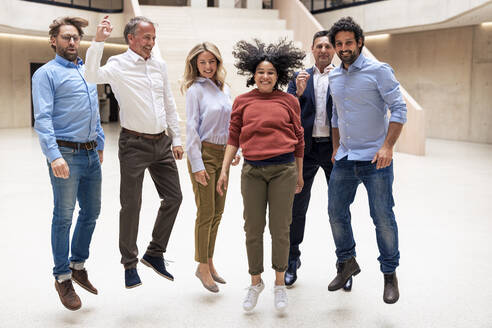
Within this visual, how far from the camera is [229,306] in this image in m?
3.48

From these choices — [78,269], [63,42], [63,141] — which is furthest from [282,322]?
[63,42]

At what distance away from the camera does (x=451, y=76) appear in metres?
15.5

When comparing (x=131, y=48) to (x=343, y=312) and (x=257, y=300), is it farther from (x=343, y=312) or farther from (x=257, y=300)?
(x=343, y=312)

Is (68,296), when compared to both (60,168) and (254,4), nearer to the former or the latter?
(60,168)

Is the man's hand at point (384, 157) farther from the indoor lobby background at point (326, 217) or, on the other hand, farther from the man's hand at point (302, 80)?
the indoor lobby background at point (326, 217)

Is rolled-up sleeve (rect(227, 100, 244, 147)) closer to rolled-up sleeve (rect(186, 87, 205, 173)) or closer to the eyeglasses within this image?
rolled-up sleeve (rect(186, 87, 205, 173))

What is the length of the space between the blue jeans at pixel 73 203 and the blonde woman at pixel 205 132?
670 millimetres

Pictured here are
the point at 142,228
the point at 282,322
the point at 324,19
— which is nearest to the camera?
the point at 282,322

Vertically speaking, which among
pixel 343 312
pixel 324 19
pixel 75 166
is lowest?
pixel 343 312

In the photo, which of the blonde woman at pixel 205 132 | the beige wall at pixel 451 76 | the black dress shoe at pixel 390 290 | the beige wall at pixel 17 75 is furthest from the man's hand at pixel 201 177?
the beige wall at pixel 17 75

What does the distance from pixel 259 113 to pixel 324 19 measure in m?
16.8

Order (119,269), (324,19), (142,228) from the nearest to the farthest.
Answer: (119,269) < (142,228) < (324,19)

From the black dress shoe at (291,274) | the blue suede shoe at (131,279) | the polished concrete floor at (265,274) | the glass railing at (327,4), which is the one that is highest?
the glass railing at (327,4)

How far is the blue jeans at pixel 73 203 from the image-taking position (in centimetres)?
331
